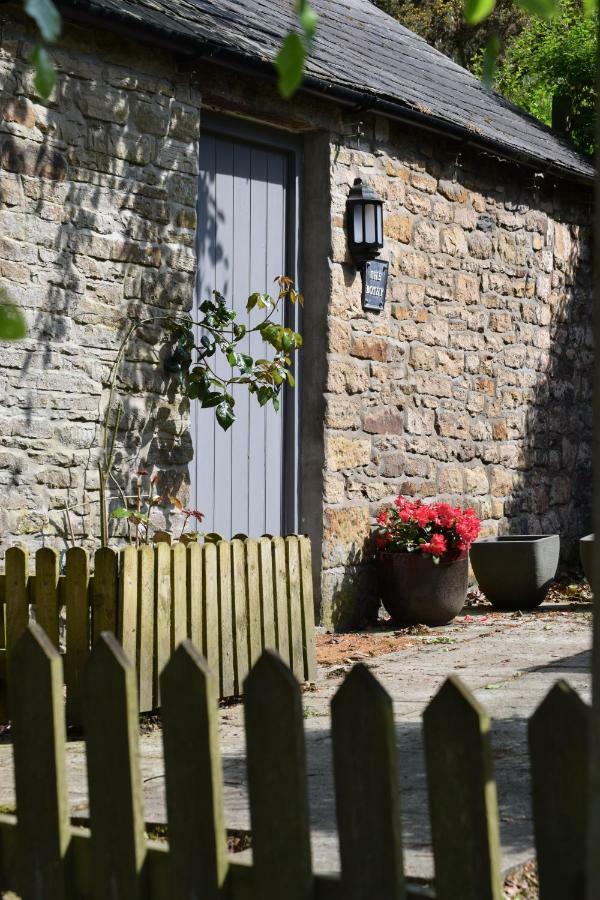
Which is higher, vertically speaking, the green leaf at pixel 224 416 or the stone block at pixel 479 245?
the stone block at pixel 479 245

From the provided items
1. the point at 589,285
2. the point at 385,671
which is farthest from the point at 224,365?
the point at 589,285

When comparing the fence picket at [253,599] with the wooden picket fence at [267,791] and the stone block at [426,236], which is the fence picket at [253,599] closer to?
the wooden picket fence at [267,791]

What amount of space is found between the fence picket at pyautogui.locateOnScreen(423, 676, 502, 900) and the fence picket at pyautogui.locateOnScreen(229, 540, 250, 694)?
3.44 meters

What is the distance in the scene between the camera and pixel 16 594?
16.2 ft

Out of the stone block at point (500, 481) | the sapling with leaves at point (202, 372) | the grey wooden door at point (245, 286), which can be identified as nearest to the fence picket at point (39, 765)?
the sapling with leaves at point (202, 372)

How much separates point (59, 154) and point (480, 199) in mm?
3951

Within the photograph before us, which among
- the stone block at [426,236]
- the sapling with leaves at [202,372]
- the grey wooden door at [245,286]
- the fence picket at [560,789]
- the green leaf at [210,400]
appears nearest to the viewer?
the fence picket at [560,789]

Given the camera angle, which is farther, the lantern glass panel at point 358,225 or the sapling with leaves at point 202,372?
the lantern glass panel at point 358,225

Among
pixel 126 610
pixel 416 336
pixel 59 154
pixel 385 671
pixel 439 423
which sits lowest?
pixel 385 671

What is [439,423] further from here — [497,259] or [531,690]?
[531,690]

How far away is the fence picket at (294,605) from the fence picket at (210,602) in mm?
538

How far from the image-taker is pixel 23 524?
5.79 meters

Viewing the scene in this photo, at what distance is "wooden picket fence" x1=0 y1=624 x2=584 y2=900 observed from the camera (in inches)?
74.4

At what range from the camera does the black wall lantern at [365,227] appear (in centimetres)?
770
